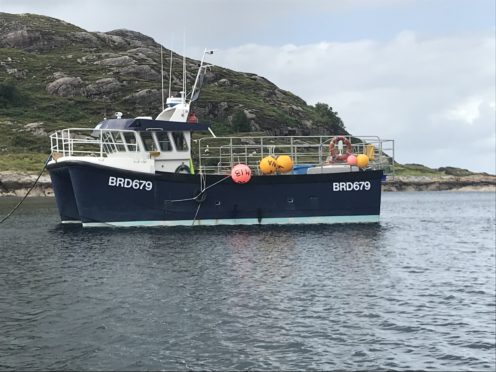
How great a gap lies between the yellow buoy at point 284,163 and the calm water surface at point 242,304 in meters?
7.28

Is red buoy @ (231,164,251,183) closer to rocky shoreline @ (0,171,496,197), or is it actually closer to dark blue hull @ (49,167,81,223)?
dark blue hull @ (49,167,81,223)

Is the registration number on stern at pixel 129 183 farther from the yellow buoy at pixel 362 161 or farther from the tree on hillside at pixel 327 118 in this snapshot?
the tree on hillside at pixel 327 118

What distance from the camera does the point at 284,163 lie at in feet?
122

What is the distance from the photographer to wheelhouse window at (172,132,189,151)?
120 feet

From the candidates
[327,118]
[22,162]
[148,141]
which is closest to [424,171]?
[327,118]

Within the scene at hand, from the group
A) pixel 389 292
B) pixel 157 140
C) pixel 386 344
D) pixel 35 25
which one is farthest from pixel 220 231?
pixel 35 25

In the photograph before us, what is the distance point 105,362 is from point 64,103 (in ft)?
395

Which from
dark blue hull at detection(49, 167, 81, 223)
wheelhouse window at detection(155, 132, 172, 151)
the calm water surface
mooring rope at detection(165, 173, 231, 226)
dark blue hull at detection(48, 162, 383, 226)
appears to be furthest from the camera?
dark blue hull at detection(49, 167, 81, 223)

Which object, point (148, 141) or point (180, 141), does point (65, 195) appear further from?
point (180, 141)

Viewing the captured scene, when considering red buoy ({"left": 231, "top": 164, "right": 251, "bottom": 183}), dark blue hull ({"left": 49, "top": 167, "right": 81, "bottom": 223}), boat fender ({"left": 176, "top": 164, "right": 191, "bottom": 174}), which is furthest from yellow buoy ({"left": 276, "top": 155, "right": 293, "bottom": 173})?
dark blue hull ({"left": 49, "top": 167, "right": 81, "bottom": 223})

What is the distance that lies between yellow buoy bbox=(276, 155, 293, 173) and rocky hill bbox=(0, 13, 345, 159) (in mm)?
67652

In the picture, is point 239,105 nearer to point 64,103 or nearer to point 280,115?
point 280,115

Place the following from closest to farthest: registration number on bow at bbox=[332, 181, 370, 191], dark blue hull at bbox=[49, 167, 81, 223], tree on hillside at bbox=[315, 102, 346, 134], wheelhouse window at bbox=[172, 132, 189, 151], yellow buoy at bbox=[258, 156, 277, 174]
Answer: wheelhouse window at bbox=[172, 132, 189, 151] → yellow buoy at bbox=[258, 156, 277, 174] → dark blue hull at bbox=[49, 167, 81, 223] → registration number on bow at bbox=[332, 181, 370, 191] → tree on hillside at bbox=[315, 102, 346, 134]

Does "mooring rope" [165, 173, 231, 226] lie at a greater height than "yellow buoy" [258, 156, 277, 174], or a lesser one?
lesser
